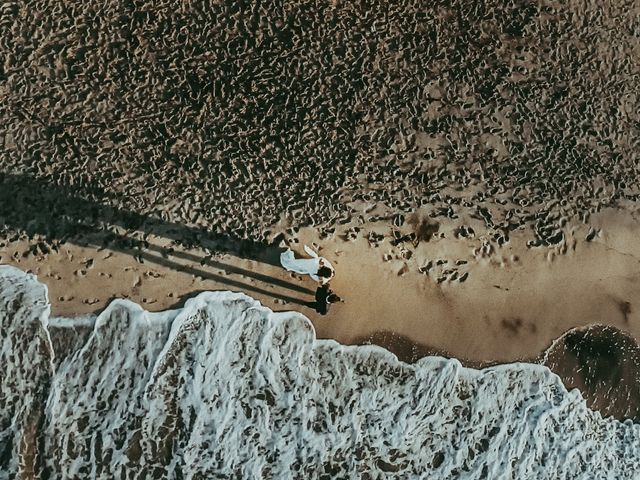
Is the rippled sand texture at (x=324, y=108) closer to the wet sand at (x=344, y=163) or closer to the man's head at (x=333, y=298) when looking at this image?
the wet sand at (x=344, y=163)

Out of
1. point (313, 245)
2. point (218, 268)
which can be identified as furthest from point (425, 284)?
point (218, 268)

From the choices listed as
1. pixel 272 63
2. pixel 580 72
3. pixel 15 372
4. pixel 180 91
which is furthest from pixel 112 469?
pixel 580 72

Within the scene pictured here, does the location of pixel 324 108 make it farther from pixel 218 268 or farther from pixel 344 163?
pixel 218 268

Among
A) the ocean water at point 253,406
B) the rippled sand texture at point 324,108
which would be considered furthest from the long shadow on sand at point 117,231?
the ocean water at point 253,406

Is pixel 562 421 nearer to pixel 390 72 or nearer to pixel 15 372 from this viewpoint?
pixel 390 72

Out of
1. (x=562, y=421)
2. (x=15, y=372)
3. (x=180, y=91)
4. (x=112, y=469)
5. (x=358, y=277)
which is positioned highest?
(x=180, y=91)

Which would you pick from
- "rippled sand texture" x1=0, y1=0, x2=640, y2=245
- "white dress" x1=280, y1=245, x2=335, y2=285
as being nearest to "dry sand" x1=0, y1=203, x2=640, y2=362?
"white dress" x1=280, y1=245, x2=335, y2=285

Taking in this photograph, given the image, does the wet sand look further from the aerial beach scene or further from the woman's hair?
the woman's hair
